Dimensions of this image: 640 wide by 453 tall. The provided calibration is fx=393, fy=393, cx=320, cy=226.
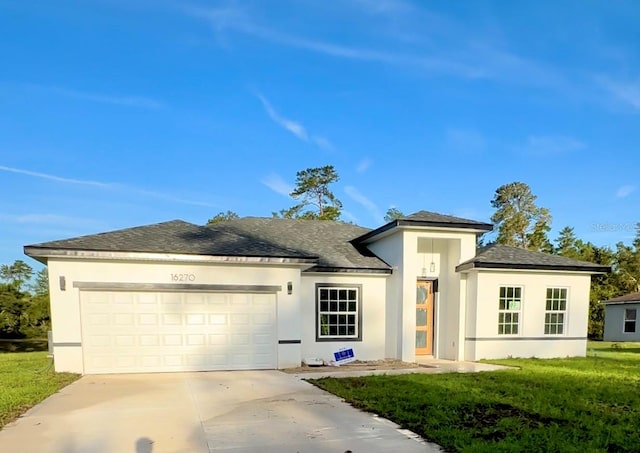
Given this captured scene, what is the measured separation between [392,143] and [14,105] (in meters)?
15.0

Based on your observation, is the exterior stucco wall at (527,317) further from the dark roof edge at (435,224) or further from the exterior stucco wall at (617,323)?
the exterior stucco wall at (617,323)

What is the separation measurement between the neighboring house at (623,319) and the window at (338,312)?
22275 mm

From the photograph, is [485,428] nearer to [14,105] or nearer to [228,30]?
[228,30]

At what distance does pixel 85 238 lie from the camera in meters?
9.74

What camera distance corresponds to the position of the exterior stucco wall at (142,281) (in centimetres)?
902

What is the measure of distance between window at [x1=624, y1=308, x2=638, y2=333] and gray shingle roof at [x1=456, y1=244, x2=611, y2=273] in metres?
16.6

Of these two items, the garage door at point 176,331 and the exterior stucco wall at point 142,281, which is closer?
the exterior stucco wall at point 142,281

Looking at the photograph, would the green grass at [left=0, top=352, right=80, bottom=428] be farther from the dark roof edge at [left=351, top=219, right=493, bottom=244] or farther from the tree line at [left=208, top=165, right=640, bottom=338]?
the tree line at [left=208, top=165, right=640, bottom=338]

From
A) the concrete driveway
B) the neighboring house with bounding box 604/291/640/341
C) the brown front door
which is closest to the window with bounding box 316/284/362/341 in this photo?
the brown front door

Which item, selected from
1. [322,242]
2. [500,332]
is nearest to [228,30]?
→ [322,242]

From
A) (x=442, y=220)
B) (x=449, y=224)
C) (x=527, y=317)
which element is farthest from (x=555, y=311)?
(x=442, y=220)

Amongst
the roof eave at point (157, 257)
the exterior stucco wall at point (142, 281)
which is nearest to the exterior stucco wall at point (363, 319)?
the exterior stucco wall at point (142, 281)

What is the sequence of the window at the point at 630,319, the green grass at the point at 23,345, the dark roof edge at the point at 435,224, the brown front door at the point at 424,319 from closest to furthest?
the dark roof edge at the point at 435,224 → the brown front door at the point at 424,319 → the green grass at the point at 23,345 → the window at the point at 630,319

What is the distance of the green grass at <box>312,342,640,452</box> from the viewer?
434cm
